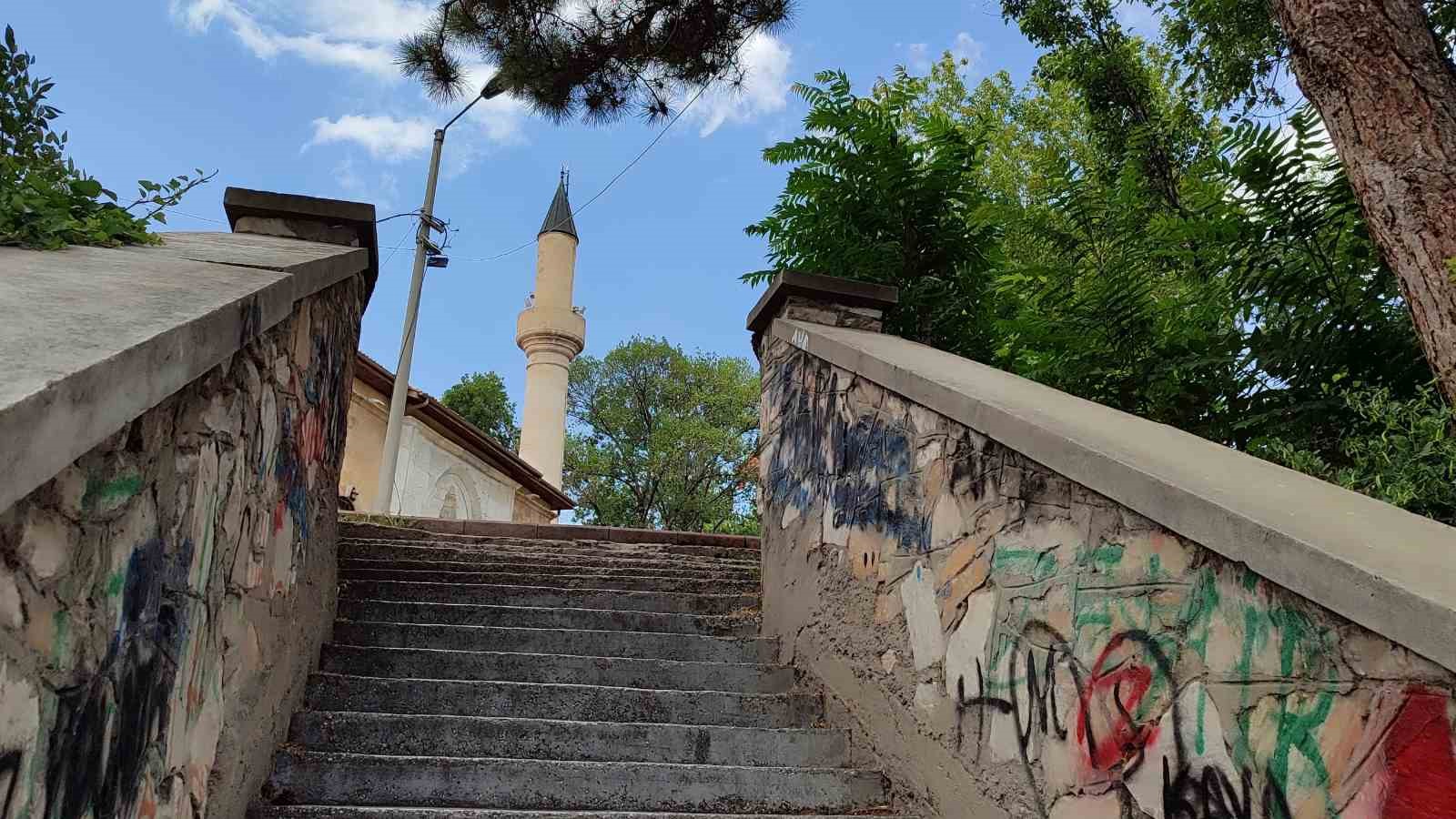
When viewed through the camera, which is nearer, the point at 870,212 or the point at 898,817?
the point at 898,817

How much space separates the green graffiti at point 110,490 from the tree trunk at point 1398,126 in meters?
3.24

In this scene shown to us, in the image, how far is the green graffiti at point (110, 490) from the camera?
4.81ft

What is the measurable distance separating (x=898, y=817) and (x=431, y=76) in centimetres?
638

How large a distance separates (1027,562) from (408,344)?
1088cm

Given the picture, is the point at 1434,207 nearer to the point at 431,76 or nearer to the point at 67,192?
the point at 67,192

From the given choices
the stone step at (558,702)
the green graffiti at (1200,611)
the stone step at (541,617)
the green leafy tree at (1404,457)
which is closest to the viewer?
the green graffiti at (1200,611)

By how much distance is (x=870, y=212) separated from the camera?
5586mm

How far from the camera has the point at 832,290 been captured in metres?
4.25

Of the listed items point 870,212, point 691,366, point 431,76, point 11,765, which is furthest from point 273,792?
point 691,366

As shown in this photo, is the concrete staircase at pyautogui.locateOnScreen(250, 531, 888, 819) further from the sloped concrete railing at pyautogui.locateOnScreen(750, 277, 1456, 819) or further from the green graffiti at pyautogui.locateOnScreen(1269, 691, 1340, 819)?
the green graffiti at pyautogui.locateOnScreen(1269, 691, 1340, 819)

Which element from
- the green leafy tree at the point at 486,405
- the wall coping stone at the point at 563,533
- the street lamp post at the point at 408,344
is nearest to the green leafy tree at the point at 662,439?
the green leafy tree at the point at 486,405

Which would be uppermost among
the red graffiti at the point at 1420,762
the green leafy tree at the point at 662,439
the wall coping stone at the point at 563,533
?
the green leafy tree at the point at 662,439

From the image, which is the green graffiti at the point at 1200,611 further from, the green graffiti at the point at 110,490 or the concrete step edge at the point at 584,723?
the green graffiti at the point at 110,490

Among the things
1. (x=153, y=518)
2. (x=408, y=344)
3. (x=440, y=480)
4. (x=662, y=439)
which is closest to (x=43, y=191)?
(x=153, y=518)
